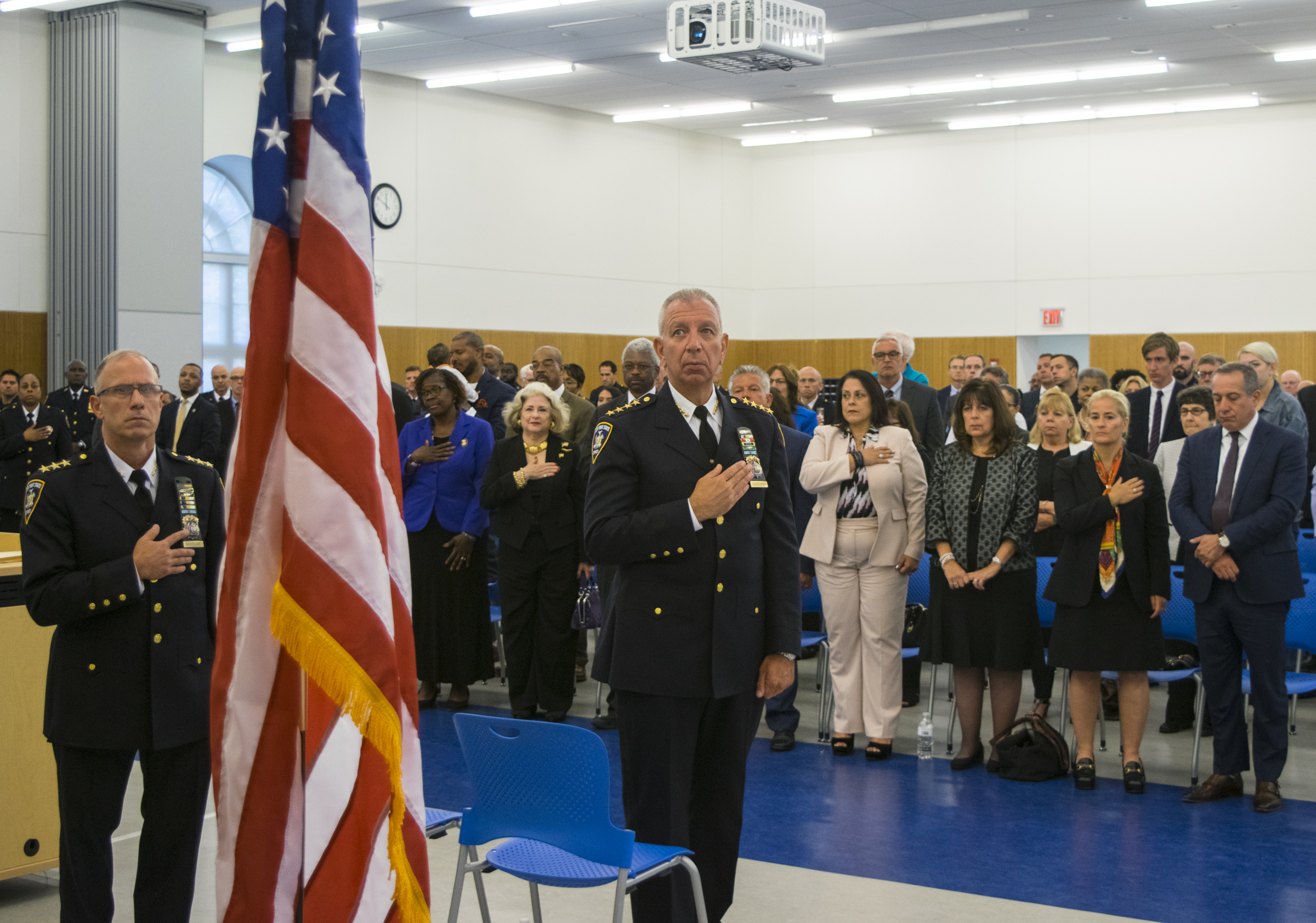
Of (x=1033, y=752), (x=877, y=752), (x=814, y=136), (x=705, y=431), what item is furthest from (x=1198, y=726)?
(x=814, y=136)

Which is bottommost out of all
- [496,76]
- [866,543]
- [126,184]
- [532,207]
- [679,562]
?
[866,543]

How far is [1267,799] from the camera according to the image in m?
5.26

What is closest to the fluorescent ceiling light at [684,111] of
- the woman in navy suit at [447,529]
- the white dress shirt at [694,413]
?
the woman in navy suit at [447,529]

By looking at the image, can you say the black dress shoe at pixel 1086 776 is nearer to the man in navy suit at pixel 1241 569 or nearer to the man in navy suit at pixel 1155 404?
the man in navy suit at pixel 1241 569

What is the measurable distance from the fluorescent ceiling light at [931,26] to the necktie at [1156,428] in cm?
557

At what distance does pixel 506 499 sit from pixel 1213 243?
13534mm

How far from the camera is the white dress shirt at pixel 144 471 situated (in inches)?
128

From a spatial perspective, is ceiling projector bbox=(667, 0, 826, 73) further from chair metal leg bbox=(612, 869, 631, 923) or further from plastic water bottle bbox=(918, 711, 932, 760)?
chair metal leg bbox=(612, 869, 631, 923)

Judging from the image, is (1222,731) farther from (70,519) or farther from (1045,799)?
Answer: (70,519)

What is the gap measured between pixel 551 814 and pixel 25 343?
11.5 m

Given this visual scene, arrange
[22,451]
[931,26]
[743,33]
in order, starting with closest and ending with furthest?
1. [743,33]
2. [22,451]
3. [931,26]

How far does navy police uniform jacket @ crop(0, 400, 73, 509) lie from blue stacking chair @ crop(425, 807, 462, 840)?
9174mm

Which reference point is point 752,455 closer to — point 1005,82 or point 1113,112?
point 1005,82

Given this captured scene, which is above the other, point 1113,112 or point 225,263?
point 1113,112
